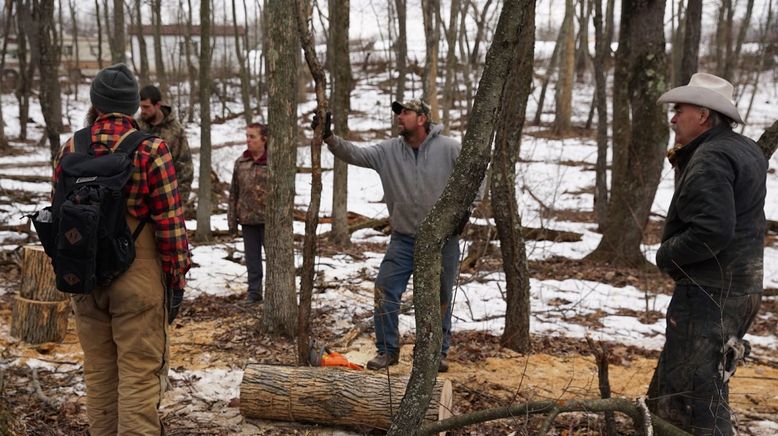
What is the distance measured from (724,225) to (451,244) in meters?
2.23

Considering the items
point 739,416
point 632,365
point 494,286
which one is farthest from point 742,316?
point 494,286

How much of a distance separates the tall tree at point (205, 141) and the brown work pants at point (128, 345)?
6.82 m

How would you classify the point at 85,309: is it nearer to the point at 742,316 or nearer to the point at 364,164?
the point at 364,164

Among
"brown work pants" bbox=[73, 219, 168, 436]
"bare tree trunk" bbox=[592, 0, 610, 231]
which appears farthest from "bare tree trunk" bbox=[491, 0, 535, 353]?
"bare tree trunk" bbox=[592, 0, 610, 231]

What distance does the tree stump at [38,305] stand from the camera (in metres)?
5.51

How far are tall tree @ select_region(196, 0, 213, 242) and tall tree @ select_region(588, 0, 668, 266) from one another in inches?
252

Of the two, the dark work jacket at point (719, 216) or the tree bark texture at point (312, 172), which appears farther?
the tree bark texture at point (312, 172)

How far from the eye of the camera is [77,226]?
9.66 ft

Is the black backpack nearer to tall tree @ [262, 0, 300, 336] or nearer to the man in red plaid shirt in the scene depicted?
the man in red plaid shirt

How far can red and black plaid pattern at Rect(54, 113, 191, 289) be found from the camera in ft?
10.6

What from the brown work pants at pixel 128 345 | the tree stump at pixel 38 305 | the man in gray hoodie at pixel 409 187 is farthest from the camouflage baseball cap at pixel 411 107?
the tree stump at pixel 38 305

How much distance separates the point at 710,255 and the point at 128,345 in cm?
302

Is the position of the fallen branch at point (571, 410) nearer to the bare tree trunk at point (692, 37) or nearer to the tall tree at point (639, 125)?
the tall tree at point (639, 125)

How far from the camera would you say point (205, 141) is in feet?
33.8
